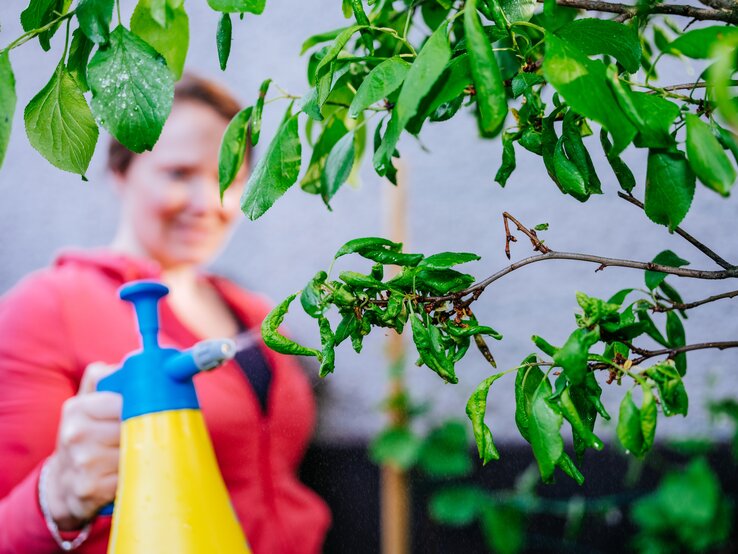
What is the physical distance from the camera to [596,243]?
945mm

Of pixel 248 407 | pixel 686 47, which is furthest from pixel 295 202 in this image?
pixel 686 47

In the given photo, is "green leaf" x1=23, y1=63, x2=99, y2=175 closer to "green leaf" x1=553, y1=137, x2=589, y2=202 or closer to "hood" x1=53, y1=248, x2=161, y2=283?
"green leaf" x1=553, y1=137, x2=589, y2=202

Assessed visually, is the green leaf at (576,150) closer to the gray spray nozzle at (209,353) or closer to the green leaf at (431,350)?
the green leaf at (431,350)

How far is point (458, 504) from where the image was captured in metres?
0.94

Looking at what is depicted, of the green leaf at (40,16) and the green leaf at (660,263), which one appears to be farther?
the green leaf at (660,263)

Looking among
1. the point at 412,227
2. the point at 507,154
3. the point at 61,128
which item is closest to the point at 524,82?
the point at 507,154

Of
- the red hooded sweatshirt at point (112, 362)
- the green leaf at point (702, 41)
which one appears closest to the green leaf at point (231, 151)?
the green leaf at point (702, 41)

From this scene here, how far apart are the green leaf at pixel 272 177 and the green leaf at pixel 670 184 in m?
0.19

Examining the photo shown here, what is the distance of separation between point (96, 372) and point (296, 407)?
235mm

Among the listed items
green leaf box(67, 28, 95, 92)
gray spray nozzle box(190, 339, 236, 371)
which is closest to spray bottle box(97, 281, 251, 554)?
gray spray nozzle box(190, 339, 236, 371)

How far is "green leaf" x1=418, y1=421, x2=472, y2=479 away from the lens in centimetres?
94

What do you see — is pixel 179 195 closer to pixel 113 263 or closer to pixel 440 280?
pixel 113 263

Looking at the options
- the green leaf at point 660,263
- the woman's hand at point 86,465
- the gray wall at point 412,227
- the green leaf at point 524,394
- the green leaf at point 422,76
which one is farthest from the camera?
the gray wall at point 412,227

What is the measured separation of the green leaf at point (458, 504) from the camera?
933 mm
